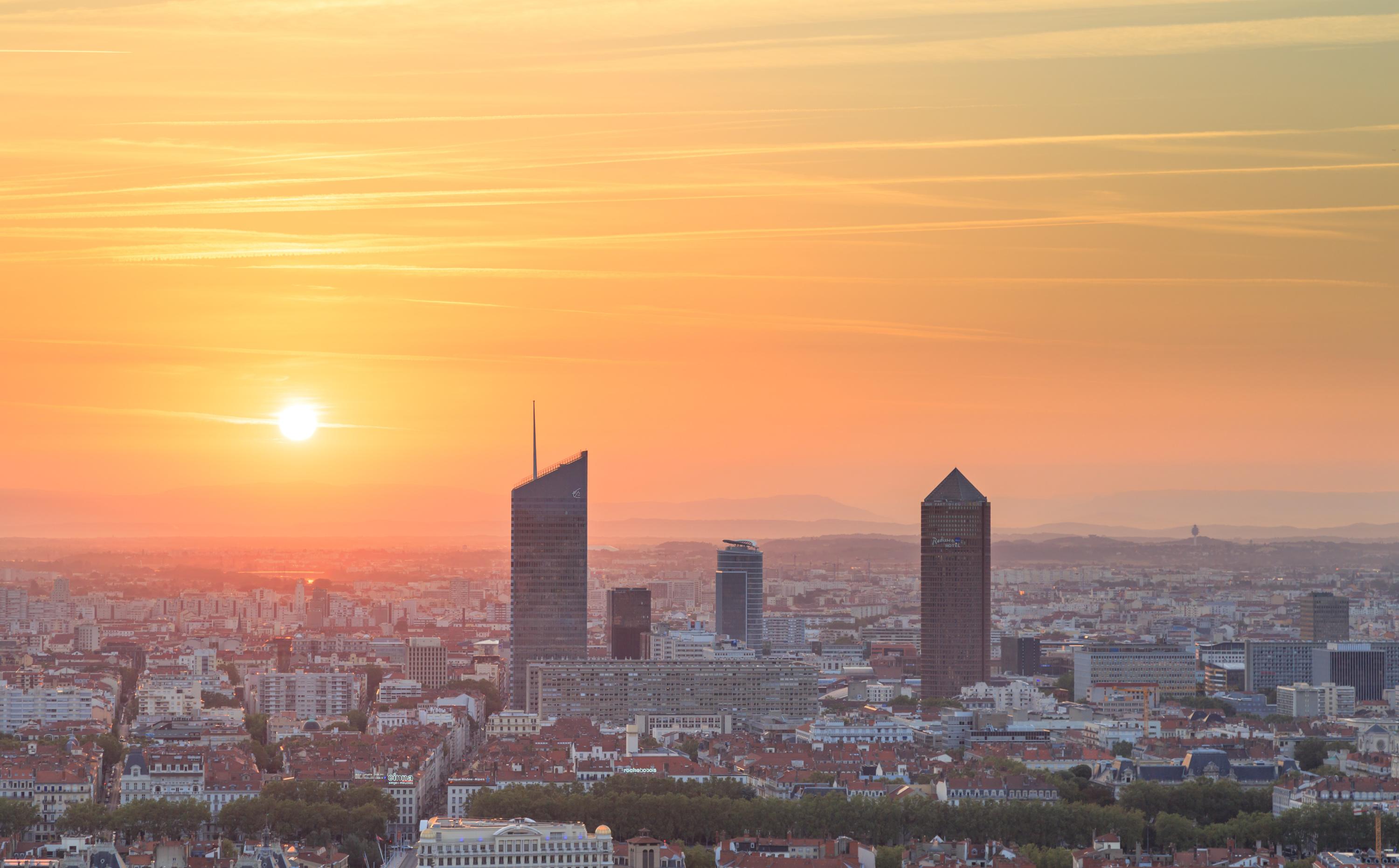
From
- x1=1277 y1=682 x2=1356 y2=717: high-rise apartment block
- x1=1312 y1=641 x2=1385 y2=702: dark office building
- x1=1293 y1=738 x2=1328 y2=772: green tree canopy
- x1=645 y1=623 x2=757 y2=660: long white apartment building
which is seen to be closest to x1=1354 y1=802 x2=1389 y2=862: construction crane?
x1=1293 y1=738 x2=1328 y2=772: green tree canopy

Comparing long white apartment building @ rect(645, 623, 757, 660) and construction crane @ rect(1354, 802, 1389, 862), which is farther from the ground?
long white apartment building @ rect(645, 623, 757, 660)

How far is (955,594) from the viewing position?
123125mm

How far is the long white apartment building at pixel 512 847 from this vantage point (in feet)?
182

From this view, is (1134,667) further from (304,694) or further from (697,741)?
(304,694)

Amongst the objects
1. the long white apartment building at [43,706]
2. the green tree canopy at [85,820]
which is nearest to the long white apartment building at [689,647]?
the long white apartment building at [43,706]

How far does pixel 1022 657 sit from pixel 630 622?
2287cm

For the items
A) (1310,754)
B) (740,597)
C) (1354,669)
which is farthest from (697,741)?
(740,597)

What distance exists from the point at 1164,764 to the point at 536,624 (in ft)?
160

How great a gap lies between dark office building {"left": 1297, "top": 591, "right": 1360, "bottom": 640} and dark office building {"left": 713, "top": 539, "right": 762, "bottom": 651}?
33212mm

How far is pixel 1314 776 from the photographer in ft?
249

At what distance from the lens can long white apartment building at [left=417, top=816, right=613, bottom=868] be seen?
55.5 m

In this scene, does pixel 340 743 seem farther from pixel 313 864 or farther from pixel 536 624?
pixel 536 624

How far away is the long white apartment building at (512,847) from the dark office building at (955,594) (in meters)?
66.5

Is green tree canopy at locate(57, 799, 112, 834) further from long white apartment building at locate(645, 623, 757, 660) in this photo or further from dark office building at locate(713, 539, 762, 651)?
dark office building at locate(713, 539, 762, 651)
